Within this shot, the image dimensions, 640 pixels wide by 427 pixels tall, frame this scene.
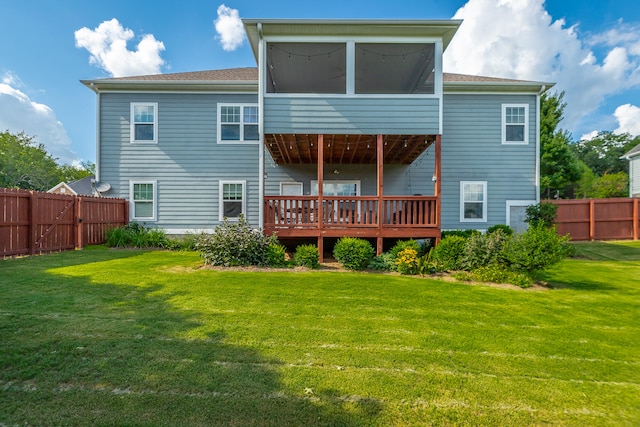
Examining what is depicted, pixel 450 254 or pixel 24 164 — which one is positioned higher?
pixel 24 164

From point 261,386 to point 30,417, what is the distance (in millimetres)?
1548

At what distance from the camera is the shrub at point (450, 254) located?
7.23 meters

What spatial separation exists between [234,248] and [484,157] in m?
9.71

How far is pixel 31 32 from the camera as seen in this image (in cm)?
1948

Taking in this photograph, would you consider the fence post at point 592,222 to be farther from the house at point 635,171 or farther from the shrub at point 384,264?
the house at point 635,171

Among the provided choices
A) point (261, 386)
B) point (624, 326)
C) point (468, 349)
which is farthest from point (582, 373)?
point (261, 386)

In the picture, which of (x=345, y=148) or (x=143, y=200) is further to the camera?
(x=143, y=200)

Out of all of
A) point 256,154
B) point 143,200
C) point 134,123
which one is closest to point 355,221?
point 256,154

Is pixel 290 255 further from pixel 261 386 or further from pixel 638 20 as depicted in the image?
pixel 638 20

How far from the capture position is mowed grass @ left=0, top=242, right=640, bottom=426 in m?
2.18

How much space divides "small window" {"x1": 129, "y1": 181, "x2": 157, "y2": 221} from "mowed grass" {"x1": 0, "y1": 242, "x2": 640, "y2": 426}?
19.6 ft

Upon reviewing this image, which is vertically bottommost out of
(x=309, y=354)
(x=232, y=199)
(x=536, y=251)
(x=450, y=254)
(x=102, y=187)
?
(x=309, y=354)

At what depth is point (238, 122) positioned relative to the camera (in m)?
11.3

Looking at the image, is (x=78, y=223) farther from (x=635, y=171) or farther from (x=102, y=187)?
(x=635, y=171)
